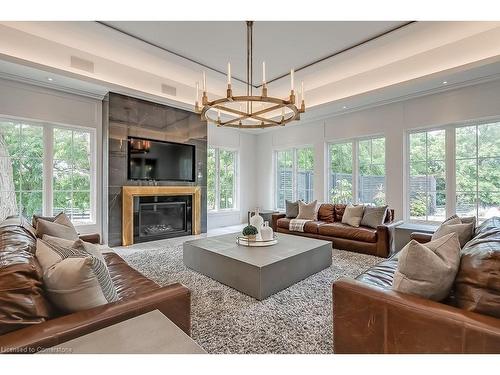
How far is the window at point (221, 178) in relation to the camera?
6789 millimetres

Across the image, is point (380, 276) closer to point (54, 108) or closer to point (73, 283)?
point (73, 283)

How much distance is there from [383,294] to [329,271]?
77.1 inches

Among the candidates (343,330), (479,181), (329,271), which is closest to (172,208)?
(329,271)

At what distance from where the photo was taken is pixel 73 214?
4.60 m

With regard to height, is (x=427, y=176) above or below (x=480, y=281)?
above

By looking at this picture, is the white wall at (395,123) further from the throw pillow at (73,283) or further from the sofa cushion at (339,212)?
the throw pillow at (73,283)

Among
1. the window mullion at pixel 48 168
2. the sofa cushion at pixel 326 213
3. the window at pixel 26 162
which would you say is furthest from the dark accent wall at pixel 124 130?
the sofa cushion at pixel 326 213

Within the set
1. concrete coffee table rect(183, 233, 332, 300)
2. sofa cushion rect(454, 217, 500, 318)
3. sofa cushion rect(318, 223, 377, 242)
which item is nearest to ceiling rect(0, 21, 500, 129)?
sofa cushion rect(318, 223, 377, 242)

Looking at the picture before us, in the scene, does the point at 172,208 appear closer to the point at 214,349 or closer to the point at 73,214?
the point at 73,214

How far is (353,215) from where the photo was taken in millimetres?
4574

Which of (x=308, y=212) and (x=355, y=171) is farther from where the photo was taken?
(x=355, y=171)

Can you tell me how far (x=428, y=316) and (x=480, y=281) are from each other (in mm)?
328

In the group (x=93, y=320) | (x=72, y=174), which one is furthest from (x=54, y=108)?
(x=93, y=320)

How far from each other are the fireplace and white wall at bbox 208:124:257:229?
3.48 feet
